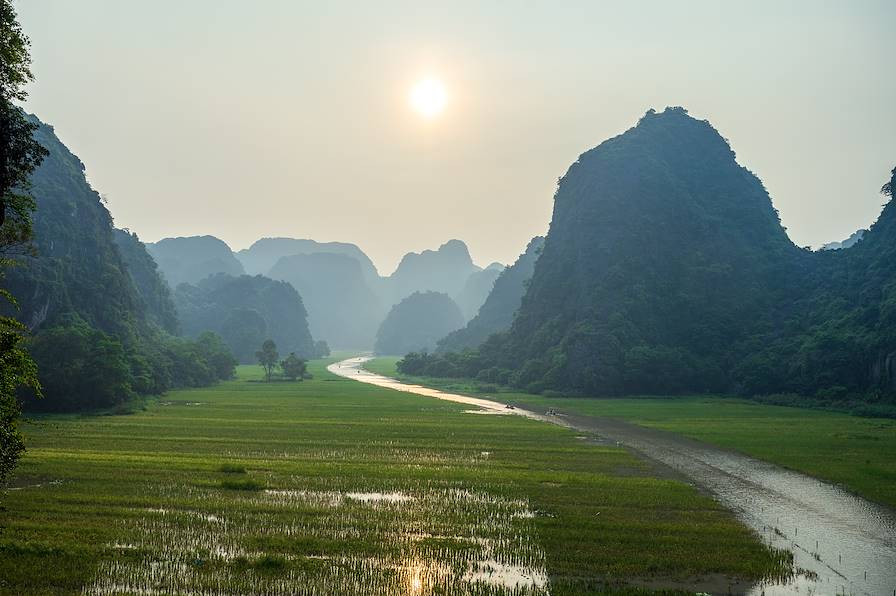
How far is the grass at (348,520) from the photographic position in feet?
47.6

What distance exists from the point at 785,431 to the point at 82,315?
68.8 meters

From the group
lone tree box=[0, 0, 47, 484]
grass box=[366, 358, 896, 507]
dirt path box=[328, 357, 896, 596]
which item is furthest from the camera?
grass box=[366, 358, 896, 507]

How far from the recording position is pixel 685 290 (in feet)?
314

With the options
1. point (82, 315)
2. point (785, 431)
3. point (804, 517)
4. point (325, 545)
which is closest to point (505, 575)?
point (325, 545)

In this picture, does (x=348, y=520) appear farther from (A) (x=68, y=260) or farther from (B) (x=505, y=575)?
(A) (x=68, y=260)

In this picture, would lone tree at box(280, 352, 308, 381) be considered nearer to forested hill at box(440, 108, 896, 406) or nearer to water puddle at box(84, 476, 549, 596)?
forested hill at box(440, 108, 896, 406)

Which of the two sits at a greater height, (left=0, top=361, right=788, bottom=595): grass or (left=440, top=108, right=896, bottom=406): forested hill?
(left=440, top=108, right=896, bottom=406): forested hill

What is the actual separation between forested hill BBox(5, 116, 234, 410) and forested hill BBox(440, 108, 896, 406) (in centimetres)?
4671

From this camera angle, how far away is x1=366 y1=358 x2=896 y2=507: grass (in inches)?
1095

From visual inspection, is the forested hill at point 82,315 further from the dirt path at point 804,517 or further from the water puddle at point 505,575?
the dirt path at point 804,517

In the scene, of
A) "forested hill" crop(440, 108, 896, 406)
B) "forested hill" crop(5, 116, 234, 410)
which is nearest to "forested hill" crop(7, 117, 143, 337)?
"forested hill" crop(5, 116, 234, 410)

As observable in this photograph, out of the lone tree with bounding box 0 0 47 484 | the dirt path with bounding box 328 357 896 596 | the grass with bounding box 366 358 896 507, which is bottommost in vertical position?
the dirt path with bounding box 328 357 896 596

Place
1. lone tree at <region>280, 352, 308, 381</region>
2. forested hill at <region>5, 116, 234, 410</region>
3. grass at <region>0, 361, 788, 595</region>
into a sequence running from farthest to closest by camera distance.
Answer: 1. lone tree at <region>280, 352, 308, 381</region>
2. forested hill at <region>5, 116, 234, 410</region>
3. grass at <region>0, 361, 788, 595</region>

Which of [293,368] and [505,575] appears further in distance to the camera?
[293,368]
